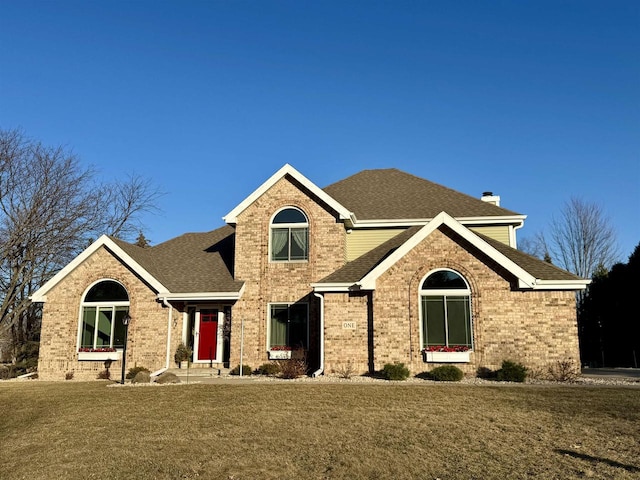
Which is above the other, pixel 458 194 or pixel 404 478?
pixel 458 194

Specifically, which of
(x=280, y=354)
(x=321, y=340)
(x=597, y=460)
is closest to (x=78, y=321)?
(x=280, y=354)

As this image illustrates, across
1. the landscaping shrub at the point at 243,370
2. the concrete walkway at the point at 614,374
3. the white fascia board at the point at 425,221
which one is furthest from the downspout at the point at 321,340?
the concrete walkway at the point at 614,374

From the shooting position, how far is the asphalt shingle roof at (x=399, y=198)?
2138 centimetres

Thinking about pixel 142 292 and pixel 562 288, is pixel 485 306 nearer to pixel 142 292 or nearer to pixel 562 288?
pixel 562 288

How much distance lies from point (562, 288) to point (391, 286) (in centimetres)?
563

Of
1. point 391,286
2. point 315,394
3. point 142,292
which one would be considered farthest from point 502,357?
point 142,292

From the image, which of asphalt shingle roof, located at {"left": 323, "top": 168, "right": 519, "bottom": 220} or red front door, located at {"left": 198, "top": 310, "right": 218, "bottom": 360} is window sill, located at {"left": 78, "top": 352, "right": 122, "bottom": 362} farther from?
asphalt shingle roof, located at {"left": 323, "top": 168, "right": 519, "bottom": 220}

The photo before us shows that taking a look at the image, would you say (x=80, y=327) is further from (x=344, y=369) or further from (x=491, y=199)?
(x=491, y=199)

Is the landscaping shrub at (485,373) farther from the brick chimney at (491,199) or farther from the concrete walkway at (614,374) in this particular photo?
the brick chimney at (491,199)

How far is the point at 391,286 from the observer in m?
17.3

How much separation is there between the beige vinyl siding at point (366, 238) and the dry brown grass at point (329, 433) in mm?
7972

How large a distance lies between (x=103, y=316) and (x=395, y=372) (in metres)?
12.1

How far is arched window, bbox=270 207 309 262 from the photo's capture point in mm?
20484

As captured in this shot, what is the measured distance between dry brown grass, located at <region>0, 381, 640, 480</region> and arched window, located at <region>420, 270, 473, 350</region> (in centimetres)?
311
